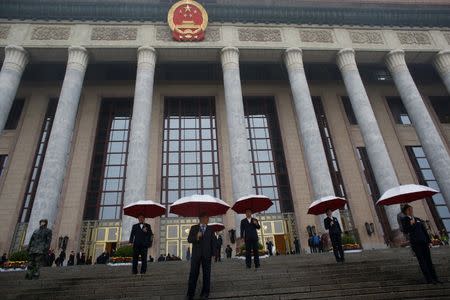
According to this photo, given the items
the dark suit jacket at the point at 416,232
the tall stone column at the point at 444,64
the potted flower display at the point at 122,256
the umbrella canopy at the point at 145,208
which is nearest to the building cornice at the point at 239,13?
the tall stone column at the point at 444,64

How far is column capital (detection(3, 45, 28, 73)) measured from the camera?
1944 centimetres

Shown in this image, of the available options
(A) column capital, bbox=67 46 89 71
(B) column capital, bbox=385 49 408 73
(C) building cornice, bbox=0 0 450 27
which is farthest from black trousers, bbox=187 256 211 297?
(B) column capital, bbox=385 49 408 73

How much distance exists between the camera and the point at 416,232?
22.9 feet

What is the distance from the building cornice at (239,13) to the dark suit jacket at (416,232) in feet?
60.3

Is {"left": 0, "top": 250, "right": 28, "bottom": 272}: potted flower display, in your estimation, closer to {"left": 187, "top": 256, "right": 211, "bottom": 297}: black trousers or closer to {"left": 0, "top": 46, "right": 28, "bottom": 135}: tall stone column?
{"left": 0, "top": 46, "right": 28, "bottom": 135}: tall stone column

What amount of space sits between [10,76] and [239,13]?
14003 millimetres

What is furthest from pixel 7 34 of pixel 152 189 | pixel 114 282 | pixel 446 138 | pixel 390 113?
pixel 446 138

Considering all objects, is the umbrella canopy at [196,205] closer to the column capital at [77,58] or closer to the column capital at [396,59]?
the column capital at [77,58]

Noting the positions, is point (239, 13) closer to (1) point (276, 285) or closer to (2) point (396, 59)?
(2) point (396, 59)

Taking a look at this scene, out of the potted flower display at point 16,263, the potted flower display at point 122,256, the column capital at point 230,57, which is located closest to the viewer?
the potted flower display at point 16,263

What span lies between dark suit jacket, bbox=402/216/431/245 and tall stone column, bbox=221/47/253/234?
10247 mm

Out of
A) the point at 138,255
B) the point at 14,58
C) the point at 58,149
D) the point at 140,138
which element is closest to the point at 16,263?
the point at 58,149

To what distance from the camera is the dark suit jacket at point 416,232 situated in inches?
273

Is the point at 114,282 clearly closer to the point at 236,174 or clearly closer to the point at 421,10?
the point at 236,174
